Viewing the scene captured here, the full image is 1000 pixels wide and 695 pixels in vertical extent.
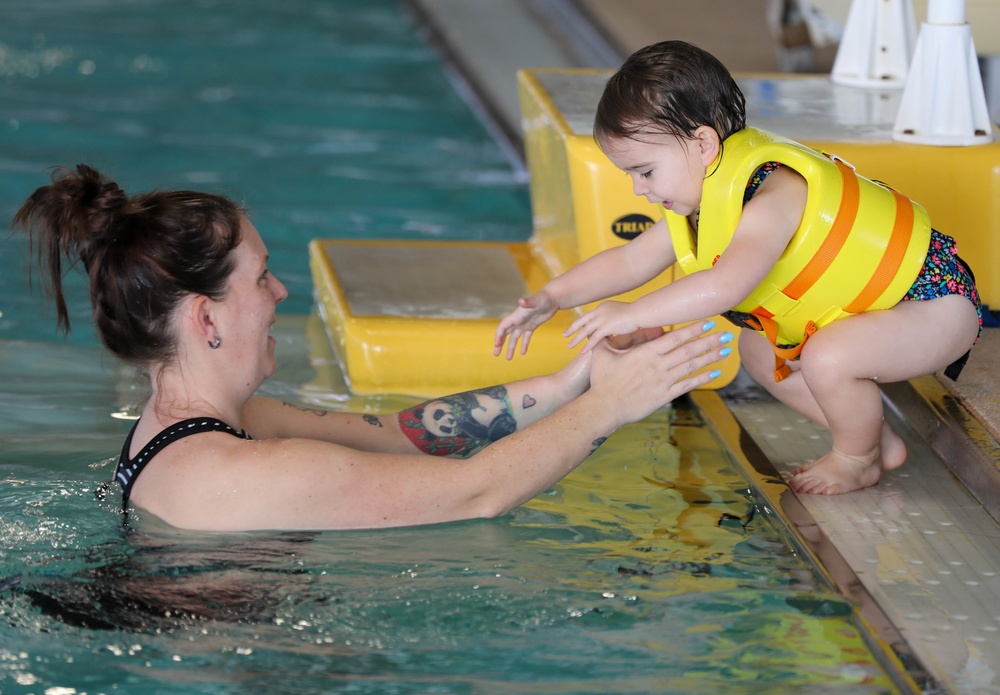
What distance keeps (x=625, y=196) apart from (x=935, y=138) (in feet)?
2.50

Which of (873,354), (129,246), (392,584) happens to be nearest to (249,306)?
(129,246)

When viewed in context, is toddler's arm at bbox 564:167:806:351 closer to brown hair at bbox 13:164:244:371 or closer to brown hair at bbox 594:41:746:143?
brown hair at bbox 594:41:746:143

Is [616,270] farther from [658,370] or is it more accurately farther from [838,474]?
[838,474]

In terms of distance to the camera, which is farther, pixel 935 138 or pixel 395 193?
pixel 395 193

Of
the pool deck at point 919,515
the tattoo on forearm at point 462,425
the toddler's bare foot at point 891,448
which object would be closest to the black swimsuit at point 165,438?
the tattoo on forearm at point 462,425

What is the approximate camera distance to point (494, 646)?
191 cm

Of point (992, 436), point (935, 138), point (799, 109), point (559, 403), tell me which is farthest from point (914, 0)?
point (559, 403)

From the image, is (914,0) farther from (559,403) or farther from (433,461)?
(433,461)

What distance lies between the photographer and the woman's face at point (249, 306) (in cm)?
207

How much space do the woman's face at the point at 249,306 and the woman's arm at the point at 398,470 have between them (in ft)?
0.52

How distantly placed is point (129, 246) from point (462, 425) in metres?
0.76

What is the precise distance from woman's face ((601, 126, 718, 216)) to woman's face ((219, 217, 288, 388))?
634 millimetres

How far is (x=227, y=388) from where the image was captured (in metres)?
2.12

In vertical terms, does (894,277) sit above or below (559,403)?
above
